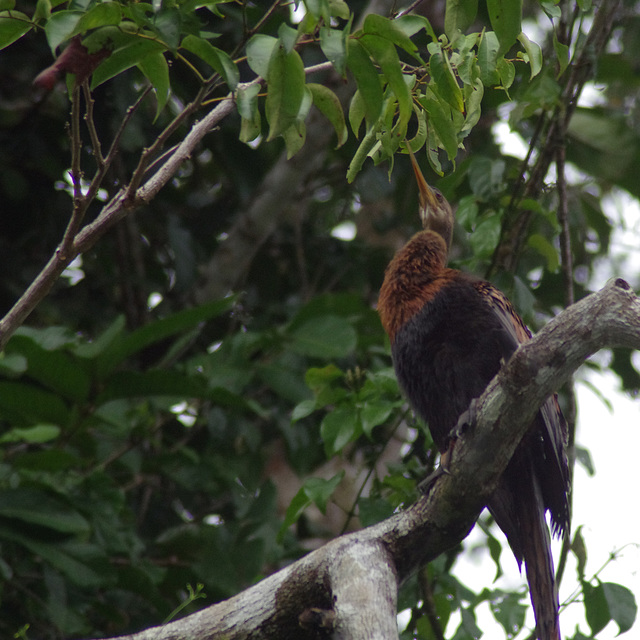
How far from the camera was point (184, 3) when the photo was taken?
150 cm

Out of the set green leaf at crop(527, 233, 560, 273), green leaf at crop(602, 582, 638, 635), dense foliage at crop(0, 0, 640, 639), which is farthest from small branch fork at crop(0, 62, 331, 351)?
green leaf at crop(602, 582, 638, 635)

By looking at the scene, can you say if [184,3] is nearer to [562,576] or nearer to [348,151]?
[562,576]

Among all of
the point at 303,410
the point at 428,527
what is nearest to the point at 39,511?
the point at 303,410

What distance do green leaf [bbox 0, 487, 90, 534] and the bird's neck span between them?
4.43 feet

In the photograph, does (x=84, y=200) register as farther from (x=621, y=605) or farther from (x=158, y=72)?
(x=621, y=605)

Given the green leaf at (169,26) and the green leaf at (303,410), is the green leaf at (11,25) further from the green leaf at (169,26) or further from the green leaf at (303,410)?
the green leaf at (303,410)

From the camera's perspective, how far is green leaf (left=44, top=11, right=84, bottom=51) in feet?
4.36

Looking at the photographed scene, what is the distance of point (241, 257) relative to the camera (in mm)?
3965

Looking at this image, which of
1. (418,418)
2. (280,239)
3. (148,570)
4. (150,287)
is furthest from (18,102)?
(418,418)

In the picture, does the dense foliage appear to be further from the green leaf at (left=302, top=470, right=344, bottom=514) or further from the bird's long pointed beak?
the bird's long pointed beak

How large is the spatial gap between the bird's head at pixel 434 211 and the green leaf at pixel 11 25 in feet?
6.53

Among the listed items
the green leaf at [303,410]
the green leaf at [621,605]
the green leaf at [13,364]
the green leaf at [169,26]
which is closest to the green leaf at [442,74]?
the green leaf at [169,26]

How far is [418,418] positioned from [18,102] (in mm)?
2810

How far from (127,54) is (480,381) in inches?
59.2
